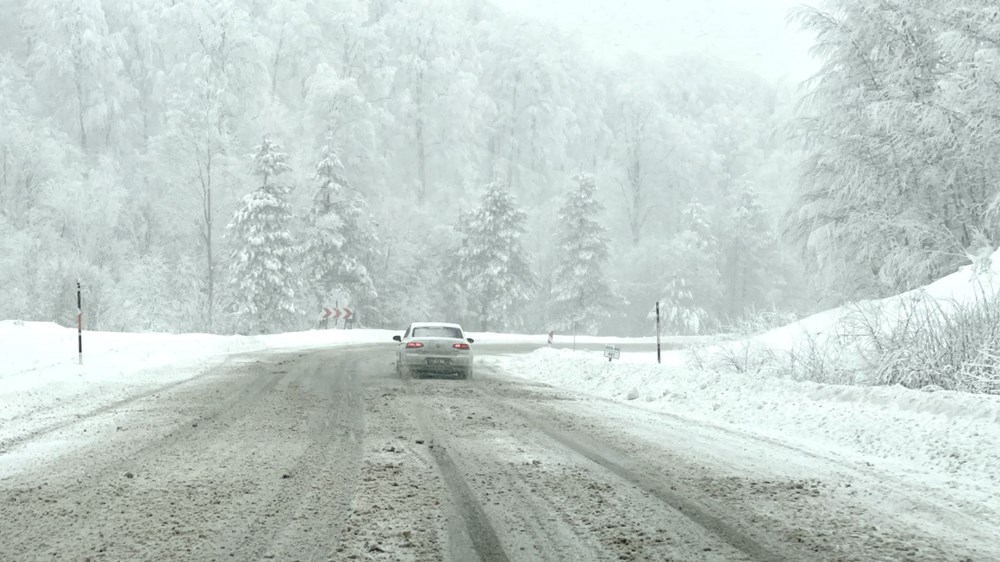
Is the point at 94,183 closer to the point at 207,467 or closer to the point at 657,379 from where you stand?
the point at 657,379

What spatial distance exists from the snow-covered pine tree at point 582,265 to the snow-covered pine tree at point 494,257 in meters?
3.60

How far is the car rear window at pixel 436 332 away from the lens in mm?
18516

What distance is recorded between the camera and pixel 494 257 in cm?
5603

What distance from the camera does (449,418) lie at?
34.2ft

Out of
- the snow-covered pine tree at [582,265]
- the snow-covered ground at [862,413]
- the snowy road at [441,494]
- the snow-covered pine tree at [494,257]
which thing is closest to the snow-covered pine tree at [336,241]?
the snow-covered pine tree at [494,257]

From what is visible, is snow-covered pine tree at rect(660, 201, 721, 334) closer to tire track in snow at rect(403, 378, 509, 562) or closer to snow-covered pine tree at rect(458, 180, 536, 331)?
snow-covered pine tree at rect(458, 180, 536, 331)

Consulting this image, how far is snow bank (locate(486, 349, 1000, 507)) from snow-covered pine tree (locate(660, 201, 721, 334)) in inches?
2004

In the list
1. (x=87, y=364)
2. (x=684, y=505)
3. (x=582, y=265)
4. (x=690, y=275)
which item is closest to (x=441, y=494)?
(x=684, y=505)

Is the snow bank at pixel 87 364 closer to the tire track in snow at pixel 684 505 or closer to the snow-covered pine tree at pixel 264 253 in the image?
the tire track in snow at pixel 684 505

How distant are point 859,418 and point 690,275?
189ft

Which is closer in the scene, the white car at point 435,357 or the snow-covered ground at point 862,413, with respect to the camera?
the snow-covered ground at point 862,413

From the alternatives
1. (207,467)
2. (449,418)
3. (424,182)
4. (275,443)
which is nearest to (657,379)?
(449,418)

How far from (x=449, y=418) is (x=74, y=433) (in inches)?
Answer: 168

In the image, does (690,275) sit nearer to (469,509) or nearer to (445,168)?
(445,168)
